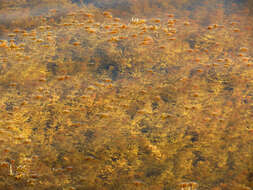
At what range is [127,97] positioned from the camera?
1.80 meters

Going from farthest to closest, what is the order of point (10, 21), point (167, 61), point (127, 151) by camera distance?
point (10, 21) < point (167, 61) < point (127, 151)

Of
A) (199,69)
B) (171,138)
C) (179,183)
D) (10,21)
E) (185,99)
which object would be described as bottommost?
(179,183)

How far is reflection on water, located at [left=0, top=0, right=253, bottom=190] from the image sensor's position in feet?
4.63

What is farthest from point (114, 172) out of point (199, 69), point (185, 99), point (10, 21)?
point (10, 21)

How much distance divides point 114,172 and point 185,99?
0.62 meters

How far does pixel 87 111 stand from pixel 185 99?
56 cm

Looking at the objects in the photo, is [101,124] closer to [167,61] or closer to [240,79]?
[167,61]

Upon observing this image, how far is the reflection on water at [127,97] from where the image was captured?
1.41 m

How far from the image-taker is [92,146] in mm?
1519

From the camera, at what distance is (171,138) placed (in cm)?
155

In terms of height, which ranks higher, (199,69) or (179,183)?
(199,69)

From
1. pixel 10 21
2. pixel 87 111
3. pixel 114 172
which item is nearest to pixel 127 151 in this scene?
pixel 114 172

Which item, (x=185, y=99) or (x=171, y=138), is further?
(x=185, y=99)

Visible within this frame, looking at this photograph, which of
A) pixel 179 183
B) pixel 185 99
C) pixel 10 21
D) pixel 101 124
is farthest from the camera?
pixel 10 21
